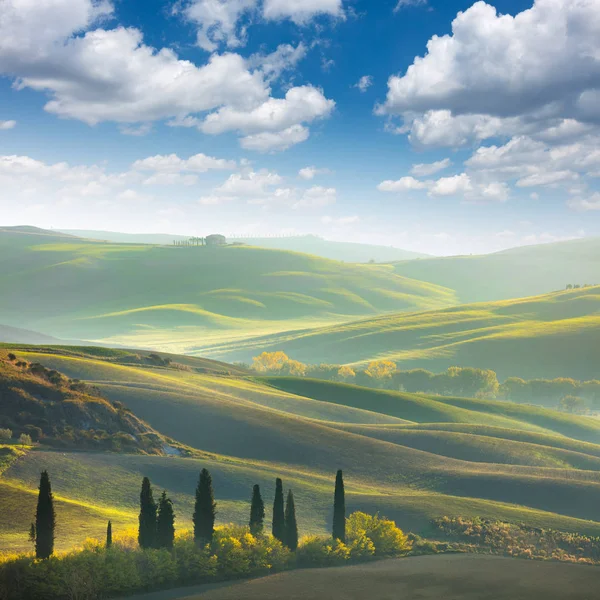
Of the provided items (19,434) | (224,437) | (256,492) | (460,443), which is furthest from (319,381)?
(256,492)

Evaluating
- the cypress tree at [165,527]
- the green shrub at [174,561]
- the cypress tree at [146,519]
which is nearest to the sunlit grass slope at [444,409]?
the green shrub at [174,561]

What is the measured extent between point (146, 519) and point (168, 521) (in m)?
1.50

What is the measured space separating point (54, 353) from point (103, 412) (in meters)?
48.3

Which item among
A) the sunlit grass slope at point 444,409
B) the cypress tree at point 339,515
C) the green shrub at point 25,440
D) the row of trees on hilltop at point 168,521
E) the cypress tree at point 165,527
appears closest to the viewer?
the row of trees on hilltop at point 168,521

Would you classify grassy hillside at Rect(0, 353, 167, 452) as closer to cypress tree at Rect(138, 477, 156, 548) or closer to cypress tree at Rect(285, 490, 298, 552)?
cypress tree at Rect(138, 477, 156, 548)

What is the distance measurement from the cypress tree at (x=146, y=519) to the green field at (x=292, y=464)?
4.67 meters

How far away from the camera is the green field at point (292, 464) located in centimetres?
6119

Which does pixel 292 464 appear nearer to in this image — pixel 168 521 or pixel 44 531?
pixel 168 521

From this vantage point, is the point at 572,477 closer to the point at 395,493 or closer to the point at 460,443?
the point at 460,443

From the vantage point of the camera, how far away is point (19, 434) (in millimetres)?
70000

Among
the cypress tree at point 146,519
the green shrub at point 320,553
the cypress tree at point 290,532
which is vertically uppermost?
the cypress tree at point 146,519

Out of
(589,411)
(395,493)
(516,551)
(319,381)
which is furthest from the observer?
(589,411)

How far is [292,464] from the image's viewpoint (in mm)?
82812

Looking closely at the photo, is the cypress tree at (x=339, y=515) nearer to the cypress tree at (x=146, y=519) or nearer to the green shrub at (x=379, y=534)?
the green shrub at (x=379, y=534)
